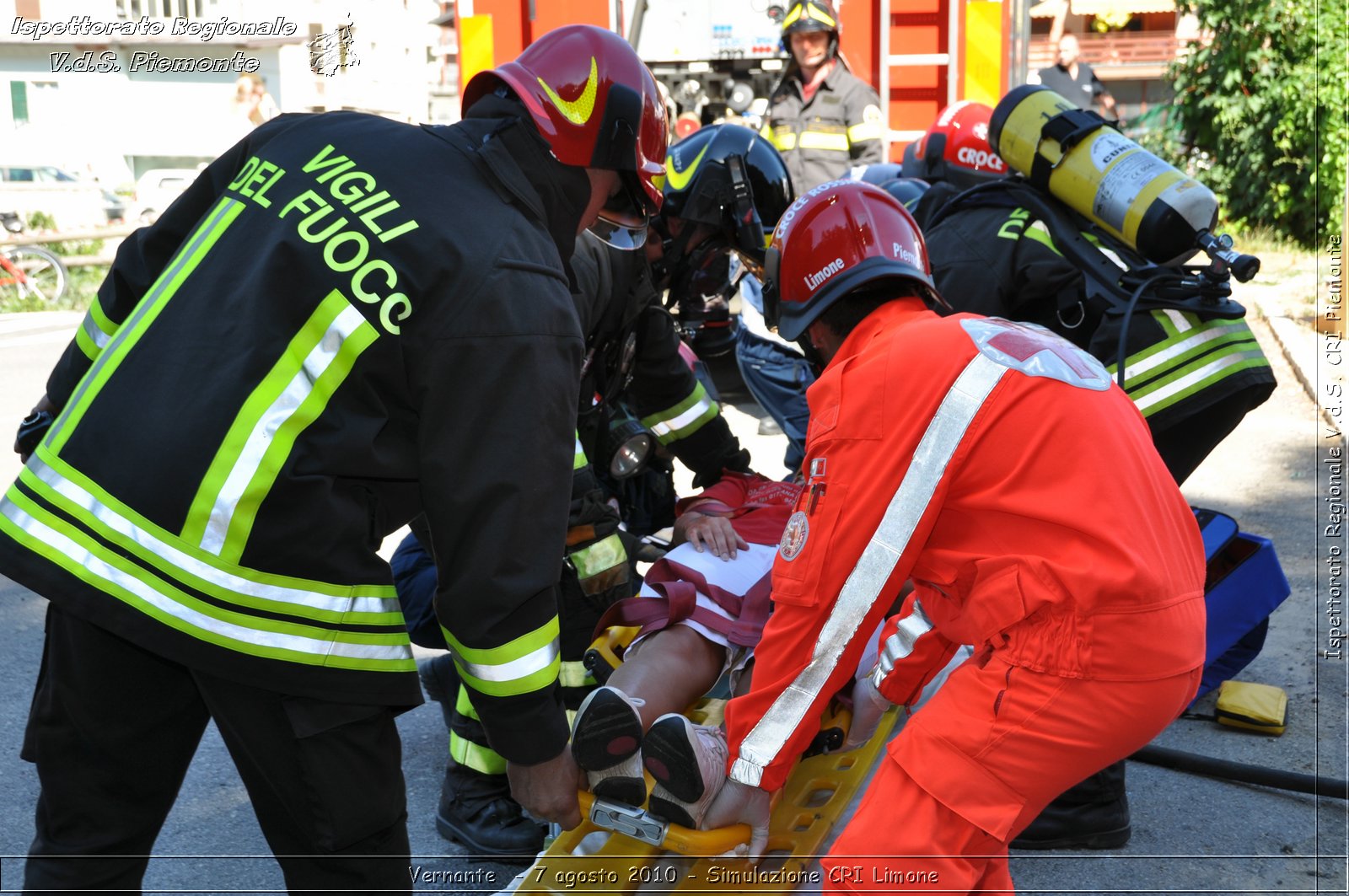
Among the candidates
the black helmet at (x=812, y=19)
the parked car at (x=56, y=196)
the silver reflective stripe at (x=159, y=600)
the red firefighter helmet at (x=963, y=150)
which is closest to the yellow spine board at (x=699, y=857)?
the silver reflective stripe at (x=159, y=600)

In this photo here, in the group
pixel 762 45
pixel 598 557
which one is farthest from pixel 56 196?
pixel 598 557

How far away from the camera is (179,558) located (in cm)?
186

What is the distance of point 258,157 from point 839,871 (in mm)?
1545

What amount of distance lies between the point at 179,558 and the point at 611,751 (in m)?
0.97

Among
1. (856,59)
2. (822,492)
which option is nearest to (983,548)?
(822,492)

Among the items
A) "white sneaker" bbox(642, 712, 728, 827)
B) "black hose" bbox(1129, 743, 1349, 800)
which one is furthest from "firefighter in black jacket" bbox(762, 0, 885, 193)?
"white sneaker" bbox(642, 712, 728, 827)

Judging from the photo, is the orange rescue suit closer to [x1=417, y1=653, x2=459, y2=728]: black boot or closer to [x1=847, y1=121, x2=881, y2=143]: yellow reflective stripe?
[x1=417, y1=653, x2=459, y2=728]: black boot

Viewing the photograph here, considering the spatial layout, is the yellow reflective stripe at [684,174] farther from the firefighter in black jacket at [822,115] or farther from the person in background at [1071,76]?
the person in background at [1071,76]

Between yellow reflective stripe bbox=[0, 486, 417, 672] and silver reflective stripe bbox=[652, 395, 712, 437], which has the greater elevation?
yellow reflective stripe bbox=[0, 486, 417, 672]

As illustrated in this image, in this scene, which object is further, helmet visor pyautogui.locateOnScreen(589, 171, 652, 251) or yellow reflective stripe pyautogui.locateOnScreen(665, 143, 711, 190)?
yellow reflective stripe pyautogui.locateOnScreen(665, 143, 711, 190)

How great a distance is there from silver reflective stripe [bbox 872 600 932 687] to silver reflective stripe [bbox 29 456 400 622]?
1195 millimetres

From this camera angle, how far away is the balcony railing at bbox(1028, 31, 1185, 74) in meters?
37.8

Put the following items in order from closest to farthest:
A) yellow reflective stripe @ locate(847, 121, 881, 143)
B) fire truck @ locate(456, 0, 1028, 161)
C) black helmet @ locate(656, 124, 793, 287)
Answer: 1. black helmet @ locate(656, 124, 793, 287)
2. yellow reflective stripe @ locate(847, 121, 881, 143)
3. fire truck @ locate(456, 0, 1028, 161)

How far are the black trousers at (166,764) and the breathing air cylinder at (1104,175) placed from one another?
90.2 inches
